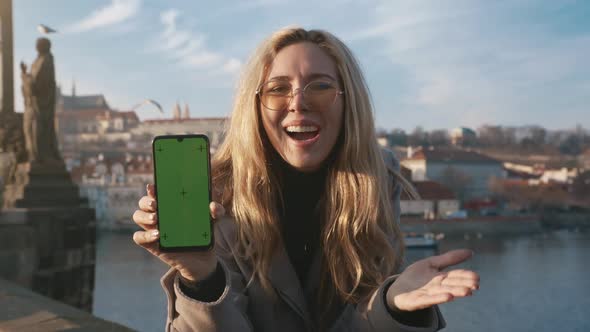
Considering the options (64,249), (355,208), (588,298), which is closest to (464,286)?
(355,208)

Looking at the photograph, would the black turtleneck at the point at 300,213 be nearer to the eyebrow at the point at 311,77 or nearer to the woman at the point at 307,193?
the woman at the point at 307,193

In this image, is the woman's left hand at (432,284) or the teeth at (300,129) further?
the teeth at (300,129)

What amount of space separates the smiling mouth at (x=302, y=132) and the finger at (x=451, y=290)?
25 centimetres

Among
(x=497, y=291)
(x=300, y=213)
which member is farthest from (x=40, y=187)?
(x=497, y=291)

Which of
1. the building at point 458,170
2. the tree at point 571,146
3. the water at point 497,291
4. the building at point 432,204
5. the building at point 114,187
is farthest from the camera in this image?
the tree at point 571,146

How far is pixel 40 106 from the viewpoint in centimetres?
430

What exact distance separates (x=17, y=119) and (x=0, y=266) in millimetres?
1470

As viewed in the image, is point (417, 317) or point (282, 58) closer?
point (417, 317)

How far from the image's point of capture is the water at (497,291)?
740cm

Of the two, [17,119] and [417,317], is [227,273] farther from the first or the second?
[17,119]

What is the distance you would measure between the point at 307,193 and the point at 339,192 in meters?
0.05

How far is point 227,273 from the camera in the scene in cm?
67

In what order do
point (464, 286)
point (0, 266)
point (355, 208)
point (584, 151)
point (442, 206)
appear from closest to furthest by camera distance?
point (464, 286) → point (355, 208) → point (0, 266) → point (442, 206) → point (584, 151)

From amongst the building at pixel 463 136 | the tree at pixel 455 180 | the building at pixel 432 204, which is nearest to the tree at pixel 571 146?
the building at pixel 463 136
